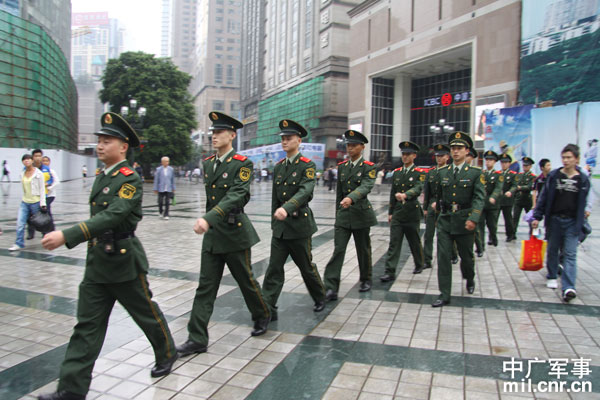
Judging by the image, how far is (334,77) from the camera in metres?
53.4

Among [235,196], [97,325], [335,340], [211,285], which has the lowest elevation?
[335,340]

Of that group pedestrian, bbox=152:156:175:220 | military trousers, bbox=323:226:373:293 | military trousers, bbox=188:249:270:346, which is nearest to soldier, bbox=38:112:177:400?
military trousers, bbox=188:249:270:346

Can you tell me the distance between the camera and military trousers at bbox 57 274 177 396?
2.83 m

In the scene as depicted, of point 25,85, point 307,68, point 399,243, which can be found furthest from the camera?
point 307,68

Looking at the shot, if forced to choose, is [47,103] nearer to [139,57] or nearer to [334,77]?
[139,57]

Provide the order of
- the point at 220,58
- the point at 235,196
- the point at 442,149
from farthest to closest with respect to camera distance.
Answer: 1. the point at 220,58
2. the point at 442,149
3. the point at 235,196

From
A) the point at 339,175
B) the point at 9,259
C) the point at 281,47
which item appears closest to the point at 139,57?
the point at 281,47

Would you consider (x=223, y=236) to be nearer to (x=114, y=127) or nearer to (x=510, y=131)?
(x=114, y=127)

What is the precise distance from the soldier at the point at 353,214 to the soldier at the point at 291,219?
0.72 metres

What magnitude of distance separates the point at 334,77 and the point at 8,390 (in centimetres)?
5344

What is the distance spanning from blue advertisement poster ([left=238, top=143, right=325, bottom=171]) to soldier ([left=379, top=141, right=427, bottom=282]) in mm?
36373

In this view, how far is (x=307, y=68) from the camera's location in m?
58.6

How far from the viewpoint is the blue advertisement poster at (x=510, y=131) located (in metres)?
23.7

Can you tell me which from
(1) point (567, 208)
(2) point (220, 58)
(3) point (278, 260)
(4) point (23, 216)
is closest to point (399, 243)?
(1) point (567, 208)
